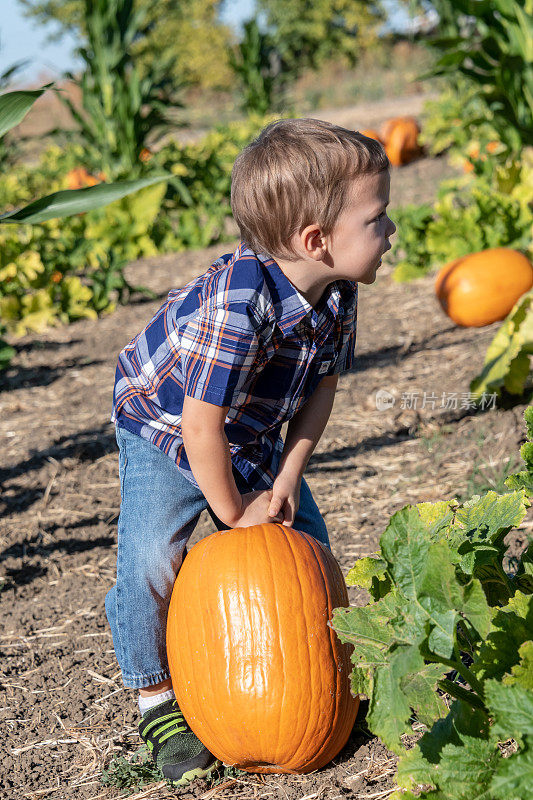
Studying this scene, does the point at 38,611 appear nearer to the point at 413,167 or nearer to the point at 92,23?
the point at 92,23

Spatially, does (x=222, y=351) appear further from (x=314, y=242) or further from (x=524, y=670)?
(x=524, y=670)

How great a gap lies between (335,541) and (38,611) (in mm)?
1009

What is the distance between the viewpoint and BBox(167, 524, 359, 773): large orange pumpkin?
1.72 metres

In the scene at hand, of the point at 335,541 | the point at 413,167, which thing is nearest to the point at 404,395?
the point at 335,541

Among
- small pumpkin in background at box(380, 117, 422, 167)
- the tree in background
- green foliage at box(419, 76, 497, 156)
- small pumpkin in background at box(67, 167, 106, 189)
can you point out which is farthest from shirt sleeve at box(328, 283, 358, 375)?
the tree in background

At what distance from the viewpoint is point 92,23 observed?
817 cm

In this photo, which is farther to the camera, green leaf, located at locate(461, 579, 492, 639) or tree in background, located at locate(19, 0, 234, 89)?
tree in background, located at locate(19, 0, 234, 89)

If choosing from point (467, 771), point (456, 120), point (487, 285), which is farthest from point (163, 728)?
point (456, 120)

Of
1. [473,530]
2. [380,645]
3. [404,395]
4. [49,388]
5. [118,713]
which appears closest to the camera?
[380,645]

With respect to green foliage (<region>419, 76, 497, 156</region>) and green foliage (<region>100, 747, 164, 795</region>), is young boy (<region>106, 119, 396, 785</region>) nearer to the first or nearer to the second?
green foliage (<region>100, 747, 164, 795</region>)

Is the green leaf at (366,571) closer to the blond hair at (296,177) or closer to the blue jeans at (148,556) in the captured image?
the blue jeans at (148,556)

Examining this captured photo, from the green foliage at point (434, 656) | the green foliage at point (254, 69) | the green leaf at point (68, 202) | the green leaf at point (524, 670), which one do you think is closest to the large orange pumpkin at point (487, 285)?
the green leaf at point (68, 202)

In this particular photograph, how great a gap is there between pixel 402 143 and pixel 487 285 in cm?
830

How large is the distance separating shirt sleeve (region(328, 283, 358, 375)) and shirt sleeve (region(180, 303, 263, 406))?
0.36 meters
